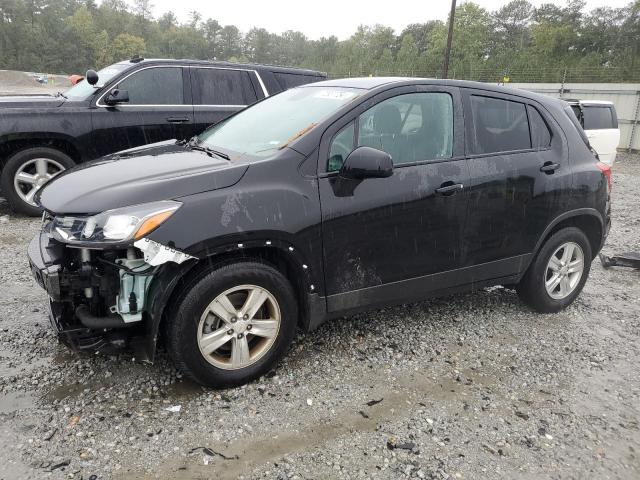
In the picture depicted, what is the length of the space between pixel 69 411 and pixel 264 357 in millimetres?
1079

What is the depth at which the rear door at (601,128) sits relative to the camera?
10.5 meters

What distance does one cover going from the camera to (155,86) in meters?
6.69

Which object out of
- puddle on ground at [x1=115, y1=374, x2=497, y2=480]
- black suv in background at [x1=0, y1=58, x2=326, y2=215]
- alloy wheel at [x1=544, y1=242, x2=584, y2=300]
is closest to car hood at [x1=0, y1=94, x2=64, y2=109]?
black suv in background at [x1=0, y1=58, x2=326, y2=215]

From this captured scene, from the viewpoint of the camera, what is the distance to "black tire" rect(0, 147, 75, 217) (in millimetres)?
6023

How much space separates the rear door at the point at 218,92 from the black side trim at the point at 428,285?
439cm

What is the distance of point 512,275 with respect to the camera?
12.9ft

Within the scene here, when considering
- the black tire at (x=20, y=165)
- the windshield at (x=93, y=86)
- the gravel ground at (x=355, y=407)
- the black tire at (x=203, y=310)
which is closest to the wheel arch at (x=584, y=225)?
the gravel ground at (x=355, y=407)

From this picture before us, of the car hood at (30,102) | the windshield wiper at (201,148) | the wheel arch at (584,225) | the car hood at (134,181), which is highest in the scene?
the car hood at (30,102)

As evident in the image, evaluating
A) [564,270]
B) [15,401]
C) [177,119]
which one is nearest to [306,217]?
[15,401]

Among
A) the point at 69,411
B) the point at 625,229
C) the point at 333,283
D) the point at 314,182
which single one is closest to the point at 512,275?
the point at 333,283

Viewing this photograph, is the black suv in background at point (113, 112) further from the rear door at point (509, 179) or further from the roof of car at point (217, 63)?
the rear door at point (509, 179)

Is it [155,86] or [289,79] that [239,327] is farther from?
[289,79]

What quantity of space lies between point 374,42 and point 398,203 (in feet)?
311

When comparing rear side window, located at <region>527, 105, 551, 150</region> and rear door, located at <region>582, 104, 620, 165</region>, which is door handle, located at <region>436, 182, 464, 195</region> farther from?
rear door, located at <region>582, 104, 620, 165</region>
